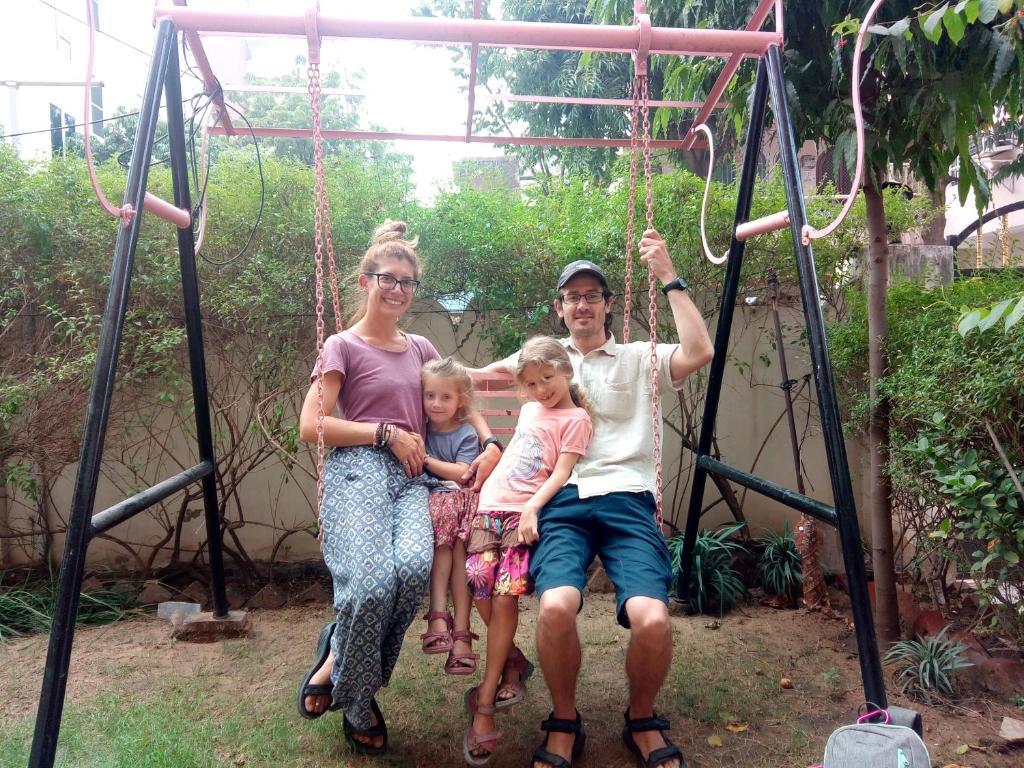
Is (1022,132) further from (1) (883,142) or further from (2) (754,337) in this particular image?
(2) (754,337)

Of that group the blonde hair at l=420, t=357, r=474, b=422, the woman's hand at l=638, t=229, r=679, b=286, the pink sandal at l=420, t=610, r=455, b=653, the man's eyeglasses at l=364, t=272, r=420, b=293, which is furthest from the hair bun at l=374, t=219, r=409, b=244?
the pink sandal at l=420, t=610, r=455, b=653

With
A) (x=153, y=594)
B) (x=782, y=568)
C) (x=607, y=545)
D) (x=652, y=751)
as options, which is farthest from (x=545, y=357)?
(x=153, y=594)

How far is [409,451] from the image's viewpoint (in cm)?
232

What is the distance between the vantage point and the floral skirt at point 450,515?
2.29 meters

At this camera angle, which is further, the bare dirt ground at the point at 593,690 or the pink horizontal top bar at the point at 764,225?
the bare dirt ground at the point at 593,690

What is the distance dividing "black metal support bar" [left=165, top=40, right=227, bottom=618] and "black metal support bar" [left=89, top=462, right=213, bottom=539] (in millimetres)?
117

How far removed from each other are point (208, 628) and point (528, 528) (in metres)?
Result: 1.92

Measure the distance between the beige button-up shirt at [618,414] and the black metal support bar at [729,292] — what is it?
0.37m

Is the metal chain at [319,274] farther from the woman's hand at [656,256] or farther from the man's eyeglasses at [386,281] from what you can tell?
the woman's hand at [656,256]

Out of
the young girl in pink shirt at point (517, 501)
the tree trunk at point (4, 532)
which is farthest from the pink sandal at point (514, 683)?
the tree trunk at point (4, 532)

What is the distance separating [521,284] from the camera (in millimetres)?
4000

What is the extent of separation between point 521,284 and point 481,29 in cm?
187

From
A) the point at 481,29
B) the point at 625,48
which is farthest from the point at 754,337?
the point at 481,29

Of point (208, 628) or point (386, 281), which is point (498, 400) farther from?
point (208, 628)
